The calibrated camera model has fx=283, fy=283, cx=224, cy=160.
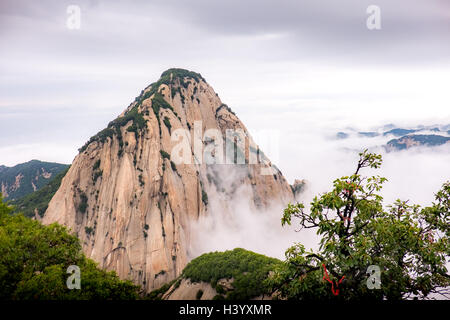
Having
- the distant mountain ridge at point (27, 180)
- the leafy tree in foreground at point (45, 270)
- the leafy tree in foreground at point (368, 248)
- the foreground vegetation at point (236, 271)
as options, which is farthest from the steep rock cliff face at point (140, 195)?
the distant mountain ridge at point (27, 180)

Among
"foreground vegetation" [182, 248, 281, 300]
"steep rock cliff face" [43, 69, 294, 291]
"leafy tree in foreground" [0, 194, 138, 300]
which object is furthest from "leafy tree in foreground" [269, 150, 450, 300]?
"steep rock cliff face" [43, 69, 294, 291]

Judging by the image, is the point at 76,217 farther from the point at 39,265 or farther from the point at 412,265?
the point at 412,265

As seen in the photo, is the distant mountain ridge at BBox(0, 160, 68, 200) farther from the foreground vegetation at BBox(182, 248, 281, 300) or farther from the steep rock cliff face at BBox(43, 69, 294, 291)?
the foreground vegetation at BBox(182, 248, 281, 300)

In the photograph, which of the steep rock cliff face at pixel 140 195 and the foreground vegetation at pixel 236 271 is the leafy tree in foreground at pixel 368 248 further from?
the steep rock cliff face at pixel 140 195

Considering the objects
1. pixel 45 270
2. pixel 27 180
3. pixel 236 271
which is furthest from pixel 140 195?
pixel 27 180

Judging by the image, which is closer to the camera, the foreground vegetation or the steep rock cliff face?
the foreground vegetation

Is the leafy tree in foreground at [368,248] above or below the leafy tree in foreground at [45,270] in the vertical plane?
above
